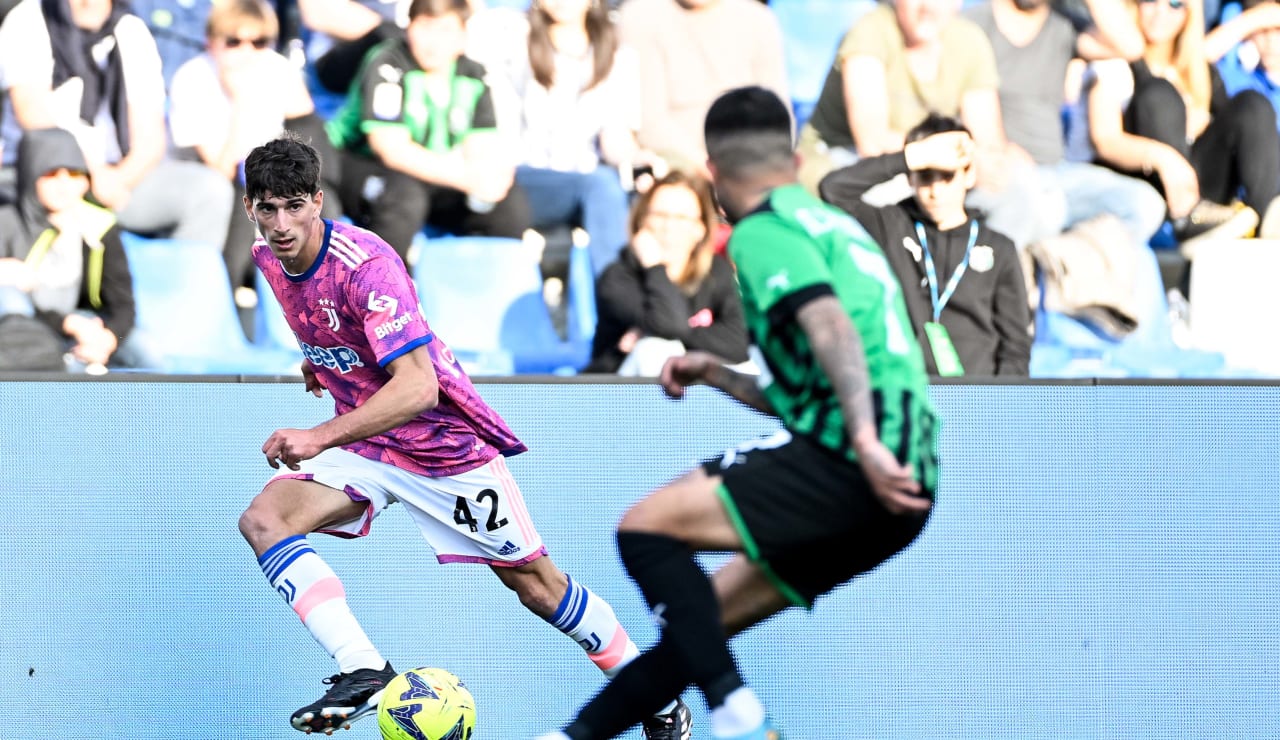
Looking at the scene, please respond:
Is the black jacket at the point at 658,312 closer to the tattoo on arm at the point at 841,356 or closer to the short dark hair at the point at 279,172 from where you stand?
the short dark hair at the point at 279,172

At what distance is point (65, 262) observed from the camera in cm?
515

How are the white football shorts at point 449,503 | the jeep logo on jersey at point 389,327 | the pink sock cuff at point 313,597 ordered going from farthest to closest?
the white football shorts at point 449,503
the pink sock cuff at point 313,597
the jeep logo on jersey at point 389,327

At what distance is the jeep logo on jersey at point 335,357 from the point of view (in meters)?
3.79

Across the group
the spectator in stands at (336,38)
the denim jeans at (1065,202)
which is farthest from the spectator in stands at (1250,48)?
the spectator in stands at (336,38)

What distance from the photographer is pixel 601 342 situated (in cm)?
525

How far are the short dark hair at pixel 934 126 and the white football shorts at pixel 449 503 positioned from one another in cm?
239

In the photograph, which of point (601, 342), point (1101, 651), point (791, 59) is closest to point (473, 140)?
point (601, 342)

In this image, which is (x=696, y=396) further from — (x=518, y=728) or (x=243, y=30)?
(x=243, y=30)

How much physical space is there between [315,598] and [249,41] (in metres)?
2.47

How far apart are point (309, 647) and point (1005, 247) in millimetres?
2916

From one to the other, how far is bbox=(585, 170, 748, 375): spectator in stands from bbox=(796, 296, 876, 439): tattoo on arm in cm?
249

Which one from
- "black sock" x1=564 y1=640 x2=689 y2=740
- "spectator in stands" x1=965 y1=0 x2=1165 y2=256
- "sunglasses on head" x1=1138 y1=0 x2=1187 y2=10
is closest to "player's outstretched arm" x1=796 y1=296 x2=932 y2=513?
"black sock" x1=564 y1=640 x2=689 y2=740

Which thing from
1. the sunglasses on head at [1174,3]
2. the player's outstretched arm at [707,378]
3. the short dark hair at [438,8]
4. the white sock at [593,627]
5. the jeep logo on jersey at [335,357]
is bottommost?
the white sock at [593,627]

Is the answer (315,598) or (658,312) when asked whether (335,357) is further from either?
(658,312)
